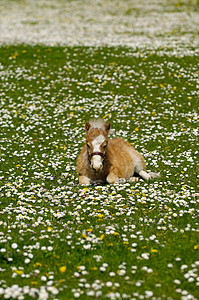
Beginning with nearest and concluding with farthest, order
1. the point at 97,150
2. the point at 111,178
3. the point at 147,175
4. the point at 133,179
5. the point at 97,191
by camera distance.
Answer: the point at 97,150
the point at 97,191
the point at 111,178
the point at 133,179
the point at 147,175

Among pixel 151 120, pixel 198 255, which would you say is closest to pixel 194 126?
pixel 151 120

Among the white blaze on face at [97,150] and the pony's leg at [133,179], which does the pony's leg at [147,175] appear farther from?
the white blaze on face at [97,150]

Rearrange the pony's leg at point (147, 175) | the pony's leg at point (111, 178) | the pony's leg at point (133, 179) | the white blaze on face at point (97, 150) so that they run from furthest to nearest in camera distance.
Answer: the pony's leg at point (147, 175) < the pony's leg at point (133, 179) < the pony's leg at point (111, 178) < the white blaze on face at point (97, 150)

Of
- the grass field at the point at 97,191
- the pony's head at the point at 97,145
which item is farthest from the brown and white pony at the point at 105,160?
the grass field at the point at 97,191

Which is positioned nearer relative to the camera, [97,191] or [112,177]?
[97,191]

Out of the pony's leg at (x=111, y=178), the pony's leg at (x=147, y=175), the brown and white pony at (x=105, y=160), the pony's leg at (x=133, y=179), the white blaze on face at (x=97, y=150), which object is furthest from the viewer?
the pony's leg at (x=147, y=175)

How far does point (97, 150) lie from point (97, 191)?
1.25 meters

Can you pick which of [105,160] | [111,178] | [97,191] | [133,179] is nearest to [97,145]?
[105,160]

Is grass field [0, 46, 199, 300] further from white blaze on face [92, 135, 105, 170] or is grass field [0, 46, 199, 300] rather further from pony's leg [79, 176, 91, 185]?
white blaze on face [92, 135, 105, 170]

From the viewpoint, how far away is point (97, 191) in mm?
10875

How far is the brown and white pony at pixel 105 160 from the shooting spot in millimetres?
10664

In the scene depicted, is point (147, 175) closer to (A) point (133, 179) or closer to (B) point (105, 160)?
(A) point (133, 179)

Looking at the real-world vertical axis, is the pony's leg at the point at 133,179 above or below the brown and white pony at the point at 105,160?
below

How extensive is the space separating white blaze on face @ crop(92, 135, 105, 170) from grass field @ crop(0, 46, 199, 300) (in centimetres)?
88
